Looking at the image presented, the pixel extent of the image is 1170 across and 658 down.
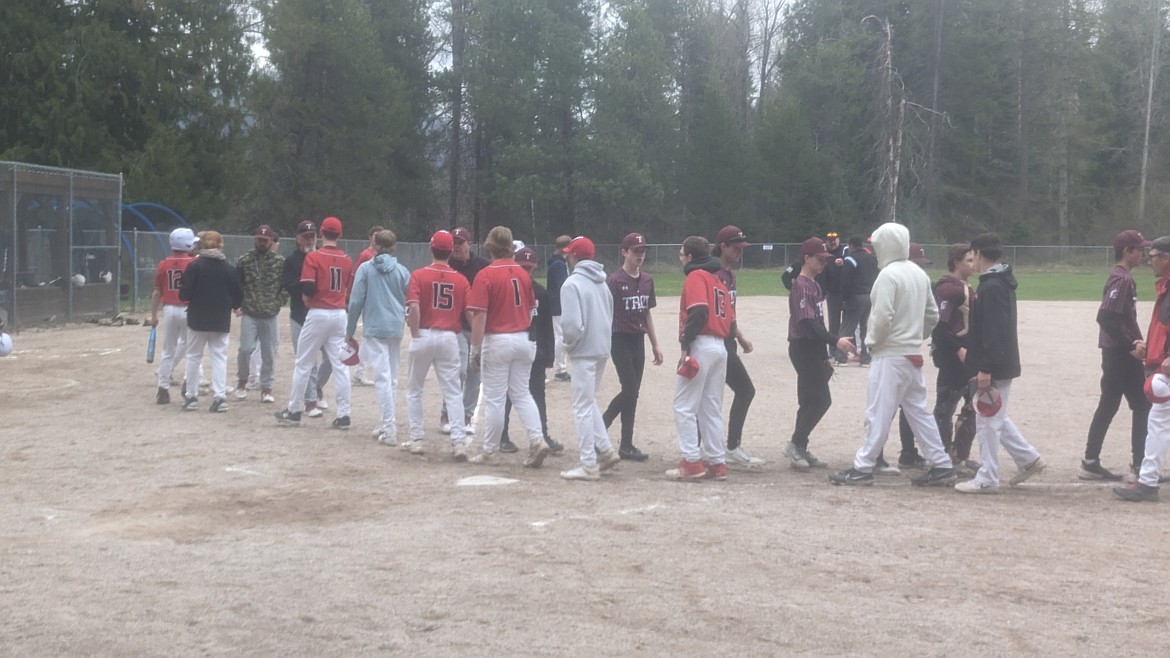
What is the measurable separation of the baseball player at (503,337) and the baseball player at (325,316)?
226 centimetres

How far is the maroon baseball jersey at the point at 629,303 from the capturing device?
9.92 meters

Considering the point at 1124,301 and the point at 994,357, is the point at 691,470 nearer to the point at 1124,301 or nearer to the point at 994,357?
the point at 994,357

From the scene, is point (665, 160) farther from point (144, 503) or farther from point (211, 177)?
point (144, 503)

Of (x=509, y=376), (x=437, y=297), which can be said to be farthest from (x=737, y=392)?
(x=437, y=297)

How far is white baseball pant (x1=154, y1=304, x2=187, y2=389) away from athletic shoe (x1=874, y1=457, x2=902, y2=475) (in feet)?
24.5

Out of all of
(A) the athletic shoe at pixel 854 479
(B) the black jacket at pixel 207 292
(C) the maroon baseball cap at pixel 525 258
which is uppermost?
(C) the maroon baseball cap at pixel 525 258

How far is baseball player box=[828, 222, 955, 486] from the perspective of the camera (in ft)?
28.6

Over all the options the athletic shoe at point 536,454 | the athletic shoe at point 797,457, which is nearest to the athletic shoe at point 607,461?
the athletic shoe at point 536,454

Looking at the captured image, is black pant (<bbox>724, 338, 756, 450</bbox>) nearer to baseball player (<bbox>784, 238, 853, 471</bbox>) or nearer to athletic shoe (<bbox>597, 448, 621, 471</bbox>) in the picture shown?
baseball player (<bbox>784, 238, 853, 471</bbox>)

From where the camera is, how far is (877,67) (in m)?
64.2

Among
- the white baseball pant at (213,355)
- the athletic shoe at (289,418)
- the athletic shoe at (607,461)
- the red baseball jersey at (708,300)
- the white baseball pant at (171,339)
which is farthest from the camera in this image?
the white baseball pant at (171,339)

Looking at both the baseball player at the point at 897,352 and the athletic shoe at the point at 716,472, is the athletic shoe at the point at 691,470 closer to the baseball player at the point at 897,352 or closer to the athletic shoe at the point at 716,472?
the athletic shoe at the point at 716,472

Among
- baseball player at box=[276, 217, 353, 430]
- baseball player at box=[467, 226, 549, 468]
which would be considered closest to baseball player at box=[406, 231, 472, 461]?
baseball player at box=[467, 226, 549, 468]

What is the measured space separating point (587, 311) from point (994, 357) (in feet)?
9.99
